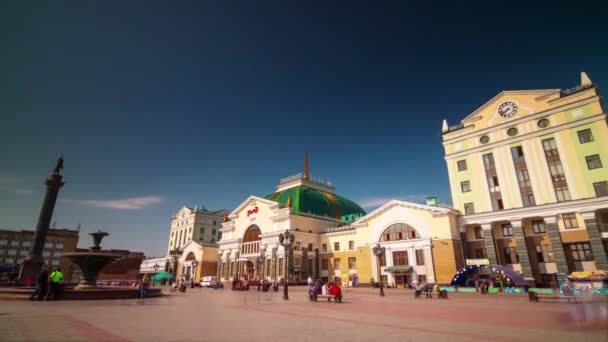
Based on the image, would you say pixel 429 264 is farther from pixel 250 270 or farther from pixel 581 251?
pixel 250 270

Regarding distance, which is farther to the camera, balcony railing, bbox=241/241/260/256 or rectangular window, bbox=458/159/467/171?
balcony railing, bbox=241/241/260/256

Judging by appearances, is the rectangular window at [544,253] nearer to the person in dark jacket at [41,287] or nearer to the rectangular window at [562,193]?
the rectangular window at [562,193]

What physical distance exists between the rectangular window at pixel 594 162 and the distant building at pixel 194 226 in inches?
3144

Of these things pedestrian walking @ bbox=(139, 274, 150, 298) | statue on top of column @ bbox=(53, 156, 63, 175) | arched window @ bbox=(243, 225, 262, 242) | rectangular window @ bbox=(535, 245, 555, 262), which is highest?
statue on top of column @ bbox=(53, 156, 63, 175)

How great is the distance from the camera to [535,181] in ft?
112

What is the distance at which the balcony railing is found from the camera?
185 feet

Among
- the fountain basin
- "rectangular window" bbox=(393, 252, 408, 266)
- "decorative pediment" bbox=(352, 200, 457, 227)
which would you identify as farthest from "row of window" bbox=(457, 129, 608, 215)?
the fountain basin

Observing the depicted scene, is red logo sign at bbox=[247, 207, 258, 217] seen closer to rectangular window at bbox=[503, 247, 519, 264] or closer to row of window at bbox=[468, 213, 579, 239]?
row of window at bbox=[468, 213, 579, 239]

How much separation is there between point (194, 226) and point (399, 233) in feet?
201

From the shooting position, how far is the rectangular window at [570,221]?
30775 millimetres

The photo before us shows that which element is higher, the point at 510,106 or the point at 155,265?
the point at 510,106

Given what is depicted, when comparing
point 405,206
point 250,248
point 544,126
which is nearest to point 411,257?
point 405,206

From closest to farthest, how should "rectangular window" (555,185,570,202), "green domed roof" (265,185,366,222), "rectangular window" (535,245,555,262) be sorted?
"rectangular window" (555,185,570,202) < "rectangular window" (535,245,555,262) < "green domed roof" (265,185,366,222)

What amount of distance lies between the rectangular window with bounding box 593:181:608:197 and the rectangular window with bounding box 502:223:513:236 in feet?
27.8
